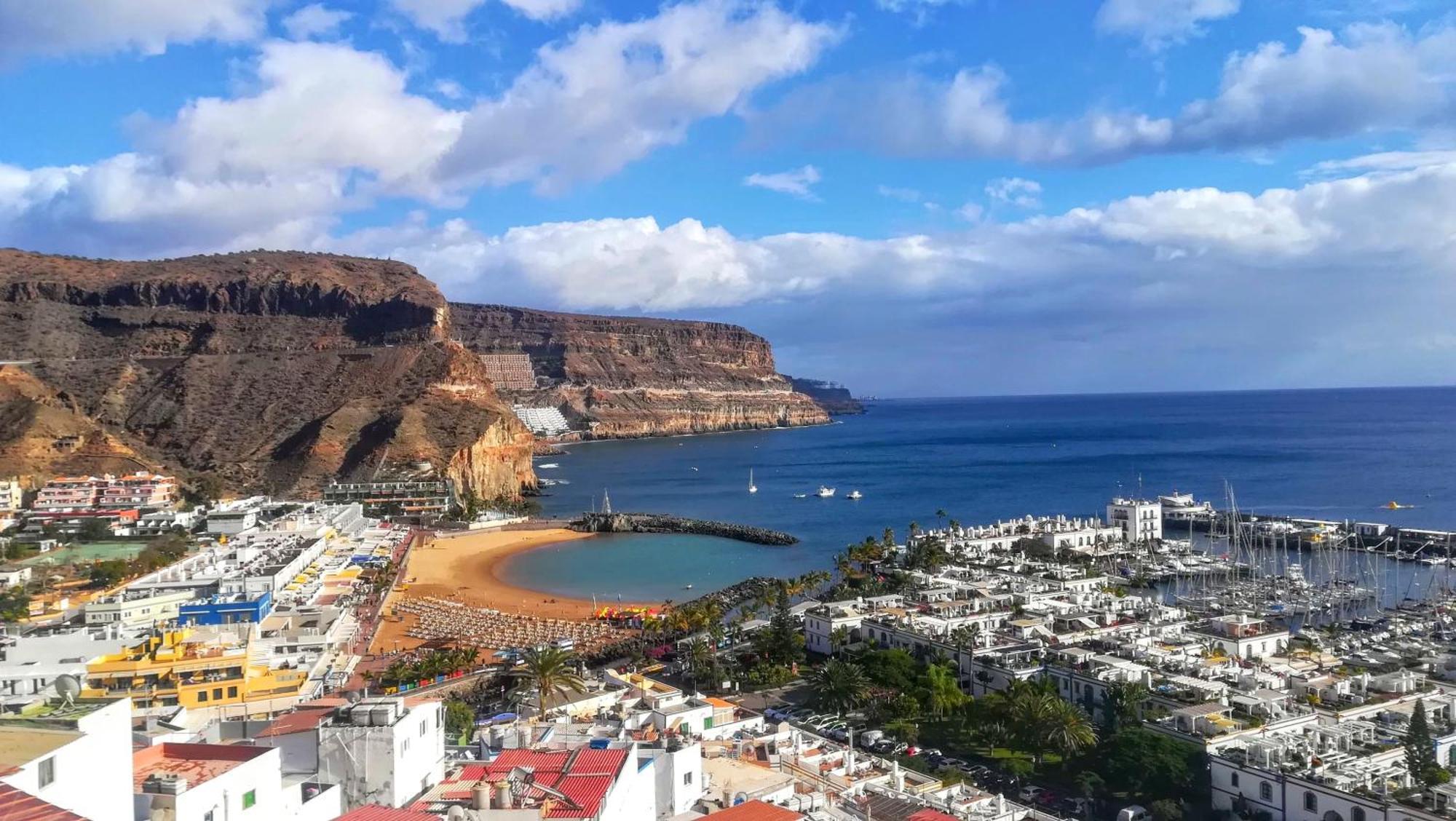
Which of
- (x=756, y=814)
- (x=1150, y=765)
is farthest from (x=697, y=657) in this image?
(x=756, y=814)

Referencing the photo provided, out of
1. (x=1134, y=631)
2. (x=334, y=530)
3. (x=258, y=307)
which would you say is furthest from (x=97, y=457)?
(x=1134, y=631)

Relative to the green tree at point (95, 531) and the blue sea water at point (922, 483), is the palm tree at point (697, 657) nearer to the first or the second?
the blue sea water at point (922, 483)

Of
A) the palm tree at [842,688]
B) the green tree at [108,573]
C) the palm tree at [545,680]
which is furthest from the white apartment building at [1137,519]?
the green tree at [108,573]

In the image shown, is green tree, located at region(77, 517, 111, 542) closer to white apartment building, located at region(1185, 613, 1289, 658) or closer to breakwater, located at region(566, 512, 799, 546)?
breakwater, located at region(566, 512, 799, 546)

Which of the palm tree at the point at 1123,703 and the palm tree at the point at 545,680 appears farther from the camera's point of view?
the palm tree at the point at 545,680

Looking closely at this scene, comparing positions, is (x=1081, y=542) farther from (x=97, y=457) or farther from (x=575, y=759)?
(x=97, y=457)

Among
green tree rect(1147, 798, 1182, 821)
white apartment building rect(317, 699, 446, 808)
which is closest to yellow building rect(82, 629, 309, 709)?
white apartment building rect(317, 699, 446, 808)
